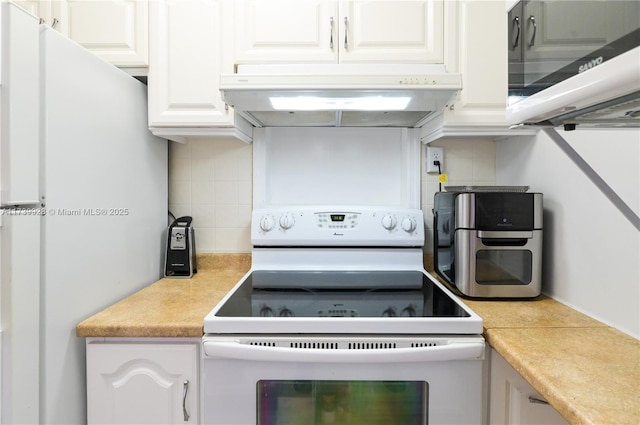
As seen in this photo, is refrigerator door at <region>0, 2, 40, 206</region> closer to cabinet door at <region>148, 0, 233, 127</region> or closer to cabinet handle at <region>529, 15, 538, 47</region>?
cabinet door at <region>148, 0, 233, 127</region>

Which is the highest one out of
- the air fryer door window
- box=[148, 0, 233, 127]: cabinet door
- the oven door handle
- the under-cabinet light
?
box=[148, 0, 233, 127]: cabinet door

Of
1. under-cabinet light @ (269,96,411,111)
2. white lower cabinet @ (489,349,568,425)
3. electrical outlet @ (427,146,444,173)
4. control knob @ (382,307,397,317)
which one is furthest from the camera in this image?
electrical outlet @ (427,146,444,173)

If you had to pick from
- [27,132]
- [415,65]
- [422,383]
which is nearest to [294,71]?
[415,65]

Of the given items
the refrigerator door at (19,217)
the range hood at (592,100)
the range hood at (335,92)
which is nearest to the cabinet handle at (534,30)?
the range hood at (592,100)

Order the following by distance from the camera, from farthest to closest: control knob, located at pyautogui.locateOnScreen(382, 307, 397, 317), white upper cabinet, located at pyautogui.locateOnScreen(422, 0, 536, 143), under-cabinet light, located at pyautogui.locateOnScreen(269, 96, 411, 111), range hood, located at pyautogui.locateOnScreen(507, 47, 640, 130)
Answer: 1. white upper cabinet, located at pyautogui.locateOnScreen(422, 0, 536, 143)
2. under-cabinet light, located at pyautogui.locateOnScreen(269, 96, 411, 111)
3. control knob, located at pyautogui.locateOnScreen(382, 307, 397, 317)
4. range hood, located at pyautogui.locateOnScreen(507, 47, 640, 130)

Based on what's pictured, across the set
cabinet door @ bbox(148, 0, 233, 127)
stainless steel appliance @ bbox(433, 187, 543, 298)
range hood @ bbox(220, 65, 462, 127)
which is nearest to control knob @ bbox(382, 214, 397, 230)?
stainless steel appliance @ bbox(433, 187, 543, 298)

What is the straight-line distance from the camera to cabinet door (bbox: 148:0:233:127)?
131 cm

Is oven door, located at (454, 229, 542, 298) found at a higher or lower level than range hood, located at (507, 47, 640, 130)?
lower

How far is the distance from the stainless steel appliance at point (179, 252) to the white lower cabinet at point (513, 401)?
1199 mm

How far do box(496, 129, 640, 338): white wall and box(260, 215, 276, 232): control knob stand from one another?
1.06 meters

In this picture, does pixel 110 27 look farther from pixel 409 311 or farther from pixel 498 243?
pixel 498 243

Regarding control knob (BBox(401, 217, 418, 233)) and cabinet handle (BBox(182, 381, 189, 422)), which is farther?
control knob (BBox(401, 217, 418, 233))

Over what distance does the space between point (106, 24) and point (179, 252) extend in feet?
3.01

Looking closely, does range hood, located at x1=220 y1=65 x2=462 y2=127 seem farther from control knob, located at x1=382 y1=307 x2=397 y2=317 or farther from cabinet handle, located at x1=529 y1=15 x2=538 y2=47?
control knob, located at x1=382 y1=307 x2=397 y2=317
